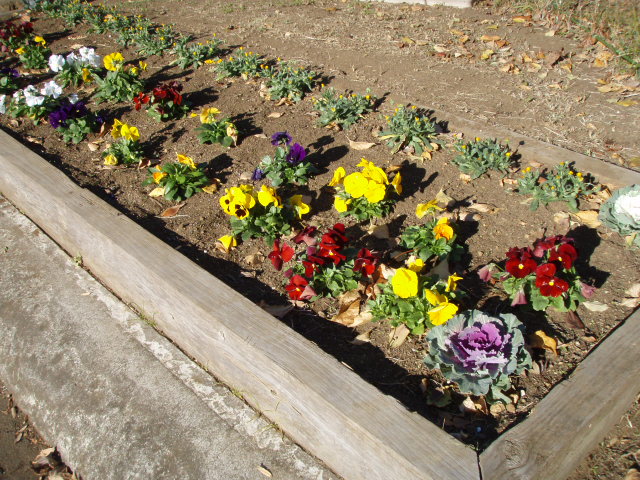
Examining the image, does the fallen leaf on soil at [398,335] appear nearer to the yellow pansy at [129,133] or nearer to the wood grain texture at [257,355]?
the wood grain texture at [257,355]

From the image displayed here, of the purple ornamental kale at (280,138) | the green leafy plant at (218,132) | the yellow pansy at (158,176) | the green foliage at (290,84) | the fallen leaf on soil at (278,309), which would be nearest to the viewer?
the fallen leaf on soil at (278,309)

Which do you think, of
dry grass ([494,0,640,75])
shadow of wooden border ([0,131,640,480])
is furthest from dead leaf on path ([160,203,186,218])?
dry grass ([494,0,640,75])

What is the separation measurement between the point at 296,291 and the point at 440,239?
0.84 metres

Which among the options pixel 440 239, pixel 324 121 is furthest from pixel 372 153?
pixel 440 239

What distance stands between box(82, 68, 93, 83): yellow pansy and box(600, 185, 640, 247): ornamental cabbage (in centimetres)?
482

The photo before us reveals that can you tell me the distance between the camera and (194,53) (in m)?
5.71

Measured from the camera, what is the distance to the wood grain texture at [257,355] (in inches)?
79.5

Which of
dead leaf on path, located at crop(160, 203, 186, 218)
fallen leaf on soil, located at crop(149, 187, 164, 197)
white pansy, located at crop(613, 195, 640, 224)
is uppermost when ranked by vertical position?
white pansy, located at crop(613, 195, 640, 224)

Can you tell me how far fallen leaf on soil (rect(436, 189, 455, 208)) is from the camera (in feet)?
11.6

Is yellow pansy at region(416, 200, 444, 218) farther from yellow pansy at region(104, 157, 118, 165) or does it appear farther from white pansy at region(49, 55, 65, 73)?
white pansy at region(49, 55, 65, 73)

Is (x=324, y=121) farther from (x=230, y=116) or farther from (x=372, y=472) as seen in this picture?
(x=372, y=472)

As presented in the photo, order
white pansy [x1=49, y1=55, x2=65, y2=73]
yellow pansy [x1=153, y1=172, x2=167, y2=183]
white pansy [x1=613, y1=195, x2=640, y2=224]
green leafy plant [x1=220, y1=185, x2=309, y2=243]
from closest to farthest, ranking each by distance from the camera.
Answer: white pansy [x1=613, y1=195, x2=640, y2=224]
green leafy plant [x1=220, y1=185, x2=309, y2=243]
yellow pansy [x1=153, y1=172, x2=167, y2=183]
white pansy [x1=49, y1=55, x2=65, y2=73]

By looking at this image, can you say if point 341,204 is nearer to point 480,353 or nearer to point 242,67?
point 480,353

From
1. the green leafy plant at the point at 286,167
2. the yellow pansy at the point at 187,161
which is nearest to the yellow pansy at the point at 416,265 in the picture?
the green leafy plant at the point at 286,167
